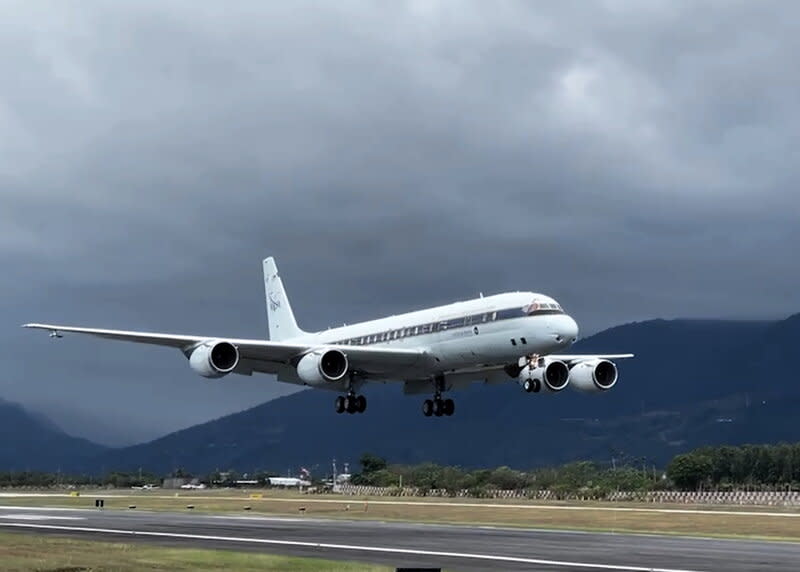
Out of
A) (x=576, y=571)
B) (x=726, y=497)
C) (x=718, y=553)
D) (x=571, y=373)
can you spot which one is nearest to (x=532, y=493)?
(x=726, y=497)

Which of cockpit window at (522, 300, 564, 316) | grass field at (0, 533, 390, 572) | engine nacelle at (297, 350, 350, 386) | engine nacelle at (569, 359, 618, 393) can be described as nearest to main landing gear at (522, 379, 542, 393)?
engine nacelle at (569, 359, 618, 393)

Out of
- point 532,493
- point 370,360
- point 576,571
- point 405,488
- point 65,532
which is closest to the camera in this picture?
point 576,571

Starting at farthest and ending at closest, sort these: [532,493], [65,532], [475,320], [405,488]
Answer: [405,488]
[532,493]
[475,320]
[65,532]

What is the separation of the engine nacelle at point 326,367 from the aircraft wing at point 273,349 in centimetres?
53

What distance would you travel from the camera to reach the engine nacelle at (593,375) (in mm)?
70688

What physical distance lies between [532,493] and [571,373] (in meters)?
73.8

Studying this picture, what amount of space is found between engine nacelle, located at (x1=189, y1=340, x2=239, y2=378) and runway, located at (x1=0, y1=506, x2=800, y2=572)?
27.6 ft

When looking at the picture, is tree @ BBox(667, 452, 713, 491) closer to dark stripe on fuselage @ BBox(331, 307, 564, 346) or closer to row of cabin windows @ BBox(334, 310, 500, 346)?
row of cabin windows @ BBox(334, 310, 500, 346)

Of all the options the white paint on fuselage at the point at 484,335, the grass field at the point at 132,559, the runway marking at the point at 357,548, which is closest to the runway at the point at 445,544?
the runway marking at the point at 357,548

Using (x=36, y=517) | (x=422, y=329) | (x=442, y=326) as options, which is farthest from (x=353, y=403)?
(x=36, y=517)

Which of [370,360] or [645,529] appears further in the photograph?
[370,360]

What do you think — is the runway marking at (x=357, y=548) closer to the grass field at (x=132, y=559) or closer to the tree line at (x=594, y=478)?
the grass field at (x=132, y=559)

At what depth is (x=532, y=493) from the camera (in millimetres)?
142500

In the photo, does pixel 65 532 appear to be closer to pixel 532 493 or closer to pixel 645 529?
pixel 645 529
